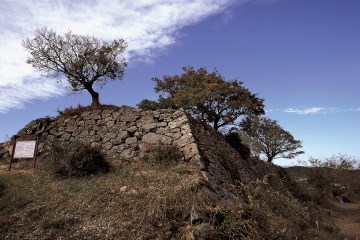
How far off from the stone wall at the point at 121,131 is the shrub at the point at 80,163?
1342 mm

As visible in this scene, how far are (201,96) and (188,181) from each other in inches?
451

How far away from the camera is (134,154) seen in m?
12.7

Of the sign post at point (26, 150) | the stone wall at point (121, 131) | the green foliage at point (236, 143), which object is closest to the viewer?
the stone wall at point (121, 131)

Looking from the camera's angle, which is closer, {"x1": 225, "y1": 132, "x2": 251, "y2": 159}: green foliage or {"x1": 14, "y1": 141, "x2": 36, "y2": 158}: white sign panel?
{"x1": 14, "y1": 141, "x2": 36, "y2": 158}: white sign panel

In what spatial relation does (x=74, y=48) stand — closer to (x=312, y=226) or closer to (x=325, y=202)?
(x=312, y=226)

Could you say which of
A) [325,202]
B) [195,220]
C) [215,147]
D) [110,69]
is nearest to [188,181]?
[195,220]

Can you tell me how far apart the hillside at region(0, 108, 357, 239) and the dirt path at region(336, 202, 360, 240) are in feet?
3.52

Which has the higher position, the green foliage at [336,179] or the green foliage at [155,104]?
the green foliage at [155,104]

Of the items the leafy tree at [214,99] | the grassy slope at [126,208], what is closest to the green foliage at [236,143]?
the leafy tree at [214,99]

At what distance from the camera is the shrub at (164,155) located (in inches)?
453

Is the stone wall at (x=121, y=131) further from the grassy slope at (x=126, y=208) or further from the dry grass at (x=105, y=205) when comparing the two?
the dry grass at (x=105, y=205)

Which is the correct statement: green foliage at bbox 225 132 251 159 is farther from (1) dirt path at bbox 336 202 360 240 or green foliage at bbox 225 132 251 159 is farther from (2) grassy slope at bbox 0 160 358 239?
(2) grassy slope at bbox 0 160 358 239

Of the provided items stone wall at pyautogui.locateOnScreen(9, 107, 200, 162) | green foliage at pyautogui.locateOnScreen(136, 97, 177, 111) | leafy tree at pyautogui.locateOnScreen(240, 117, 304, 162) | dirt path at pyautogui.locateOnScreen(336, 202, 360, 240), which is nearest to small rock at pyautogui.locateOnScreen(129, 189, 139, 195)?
stone wall at pyautogui.locateOnScreen(9, 107, 200, 162)

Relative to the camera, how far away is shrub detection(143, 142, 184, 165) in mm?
11508
